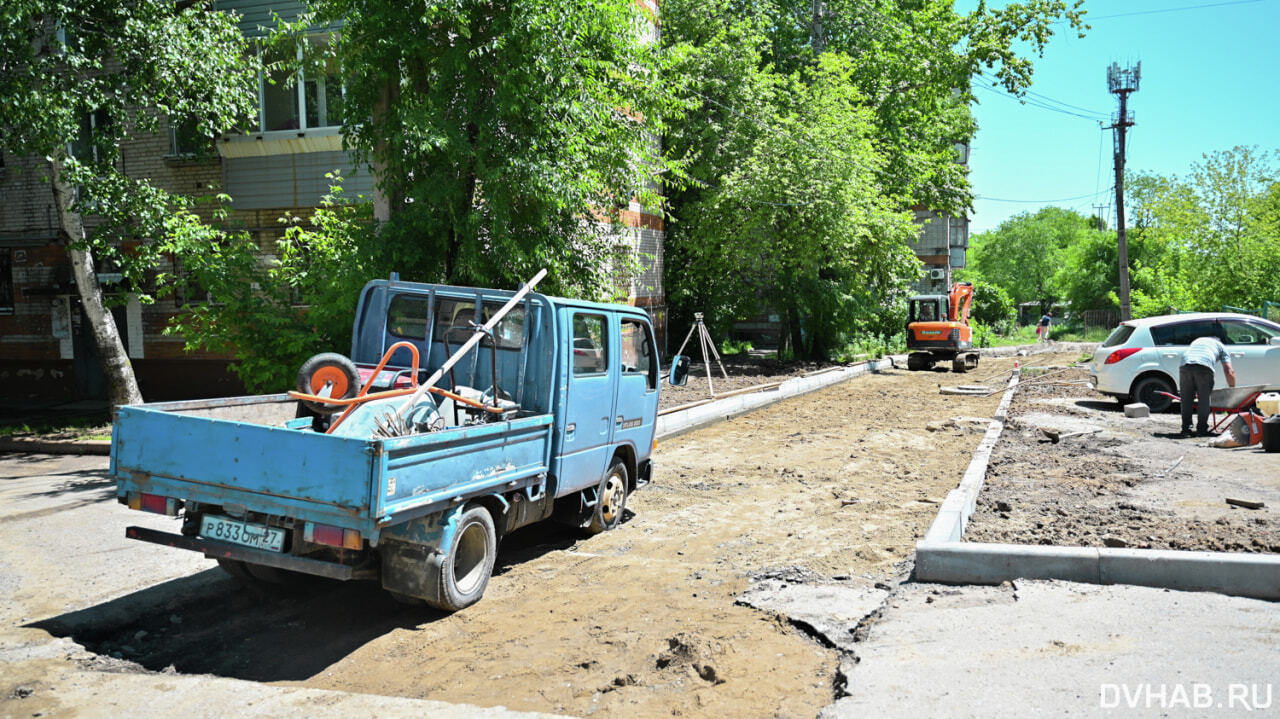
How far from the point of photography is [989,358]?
3747cm

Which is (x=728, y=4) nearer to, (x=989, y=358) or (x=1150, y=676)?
(x=989, y=358)

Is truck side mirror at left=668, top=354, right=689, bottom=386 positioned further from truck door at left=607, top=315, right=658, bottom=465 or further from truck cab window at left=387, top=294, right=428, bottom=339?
truck cab window at left=387, top=294, right=428, bottom=339

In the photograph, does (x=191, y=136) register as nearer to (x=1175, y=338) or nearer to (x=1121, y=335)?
(x=1121, y=335)

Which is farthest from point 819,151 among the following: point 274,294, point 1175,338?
point 274,294

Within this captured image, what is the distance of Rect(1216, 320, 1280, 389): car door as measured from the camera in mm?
14430

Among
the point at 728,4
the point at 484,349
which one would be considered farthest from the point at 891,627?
the point at 728,4

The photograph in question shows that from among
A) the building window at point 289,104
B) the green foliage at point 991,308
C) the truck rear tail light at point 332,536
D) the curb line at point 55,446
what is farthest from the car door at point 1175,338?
the green foliage at point 991,308

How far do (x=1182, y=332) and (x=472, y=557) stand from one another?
14063mm

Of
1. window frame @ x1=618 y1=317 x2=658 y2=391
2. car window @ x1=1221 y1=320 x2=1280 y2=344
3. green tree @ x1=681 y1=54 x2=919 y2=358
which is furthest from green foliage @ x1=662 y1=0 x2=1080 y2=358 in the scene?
window frame @ x1=618 y1=317 x2=658 y2=391

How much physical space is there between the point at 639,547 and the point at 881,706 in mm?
3593

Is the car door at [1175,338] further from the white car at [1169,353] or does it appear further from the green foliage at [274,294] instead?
the green foliage at [274,294]

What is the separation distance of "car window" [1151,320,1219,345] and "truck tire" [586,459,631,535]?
11.5 m

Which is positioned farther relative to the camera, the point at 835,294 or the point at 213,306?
the point at 835,294

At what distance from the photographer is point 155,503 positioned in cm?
538
